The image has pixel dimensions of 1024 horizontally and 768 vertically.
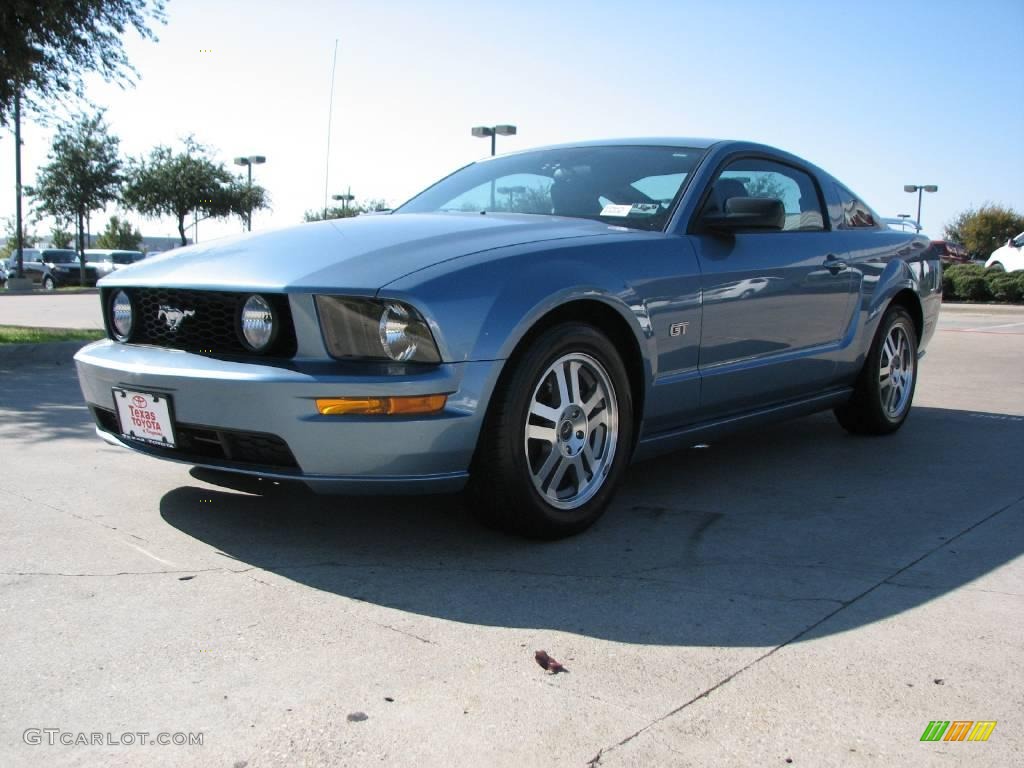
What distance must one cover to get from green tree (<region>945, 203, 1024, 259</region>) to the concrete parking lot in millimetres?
64769

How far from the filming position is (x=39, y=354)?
9.30 meters

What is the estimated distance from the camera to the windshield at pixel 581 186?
4152 mm

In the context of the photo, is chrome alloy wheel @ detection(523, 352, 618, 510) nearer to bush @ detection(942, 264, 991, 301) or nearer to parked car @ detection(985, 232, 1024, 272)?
bush @ detection(942, 264, 991, 301)

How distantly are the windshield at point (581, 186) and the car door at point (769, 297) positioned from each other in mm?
190

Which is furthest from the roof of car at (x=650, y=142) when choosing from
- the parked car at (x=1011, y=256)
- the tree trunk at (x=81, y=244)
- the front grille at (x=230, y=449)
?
Answer: the tree trunk at (x=81, y=244)

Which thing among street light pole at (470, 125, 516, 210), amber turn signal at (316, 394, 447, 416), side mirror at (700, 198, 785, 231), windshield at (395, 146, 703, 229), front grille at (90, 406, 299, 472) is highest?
street light pole at (470, 125, 516, 210)

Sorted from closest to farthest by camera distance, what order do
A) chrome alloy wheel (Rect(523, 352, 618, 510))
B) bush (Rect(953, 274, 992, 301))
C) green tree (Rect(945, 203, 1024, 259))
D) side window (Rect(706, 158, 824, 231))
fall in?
chrome alloy wheel (Rect(523, 352, 618, 510)) < side window (Rect(706, 158, 824, 231)) < bush (Rect(953, 274, 992, 301)) < green tree (Rect(945, 203, 1024, 259))

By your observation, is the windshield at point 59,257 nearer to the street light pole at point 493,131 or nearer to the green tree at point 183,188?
the green tree at point 183,188

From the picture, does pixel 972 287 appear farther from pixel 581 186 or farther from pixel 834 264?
pixel 581 186

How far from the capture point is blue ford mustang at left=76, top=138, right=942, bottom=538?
3.04m

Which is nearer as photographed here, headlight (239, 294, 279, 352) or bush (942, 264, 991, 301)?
headlight (239, 294, 279, 352)

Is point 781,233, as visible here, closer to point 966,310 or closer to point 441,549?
point 441,549

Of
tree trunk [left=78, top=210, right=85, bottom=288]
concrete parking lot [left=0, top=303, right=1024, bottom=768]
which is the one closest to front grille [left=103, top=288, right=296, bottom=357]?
concrete parking lot [left=0, top=303, right=1024, bottom=768]

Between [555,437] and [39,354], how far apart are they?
737cm
